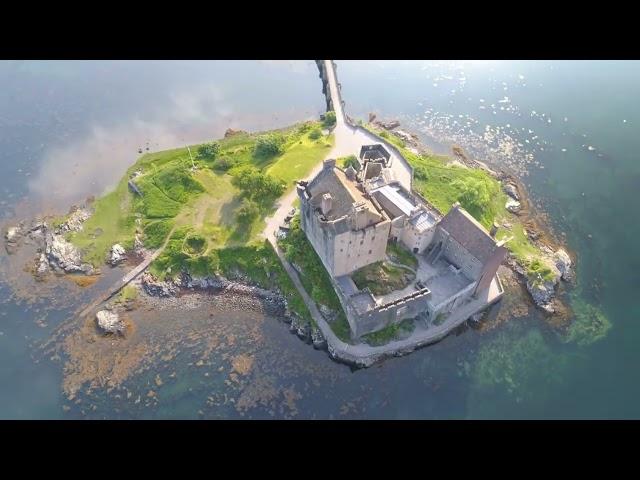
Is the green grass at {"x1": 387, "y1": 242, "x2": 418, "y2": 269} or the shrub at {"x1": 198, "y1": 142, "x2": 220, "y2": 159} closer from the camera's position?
the green grass at {"x1": 387, "y1": 242, "x2": 418, "y2": 269}

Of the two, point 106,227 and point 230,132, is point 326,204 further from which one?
point 230,132

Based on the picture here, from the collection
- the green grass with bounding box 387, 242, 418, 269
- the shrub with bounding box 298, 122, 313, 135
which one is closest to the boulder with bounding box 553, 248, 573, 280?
the green grass with bounding box 387, 242, 418, 269

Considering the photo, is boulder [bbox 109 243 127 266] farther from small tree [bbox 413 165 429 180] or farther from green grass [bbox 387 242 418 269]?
small tree [bbox 413 165 429 180]

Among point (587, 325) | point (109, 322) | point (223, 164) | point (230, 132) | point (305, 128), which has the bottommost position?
point (109, 322)

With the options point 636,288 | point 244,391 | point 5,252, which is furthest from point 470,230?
point 5,252

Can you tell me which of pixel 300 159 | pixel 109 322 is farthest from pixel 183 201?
pixel 109 322

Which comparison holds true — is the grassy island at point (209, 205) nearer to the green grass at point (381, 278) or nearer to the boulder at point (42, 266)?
the boulder at point (42, 266)
